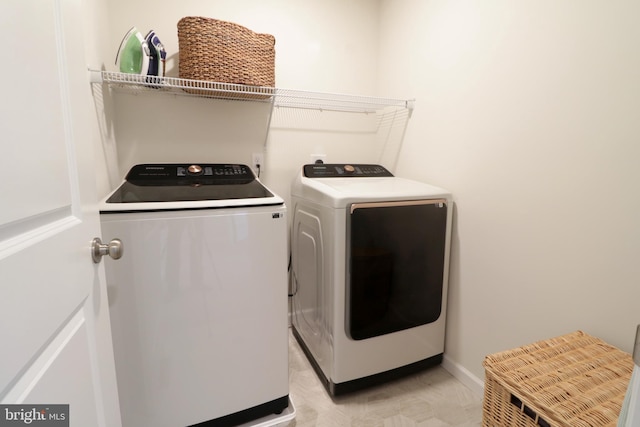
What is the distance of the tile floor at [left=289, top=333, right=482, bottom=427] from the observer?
1437mm

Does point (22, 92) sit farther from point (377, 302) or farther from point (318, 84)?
point (318, 84)

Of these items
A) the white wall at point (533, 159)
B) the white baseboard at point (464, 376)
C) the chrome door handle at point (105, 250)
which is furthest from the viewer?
the white baseboard at point (464, 376)

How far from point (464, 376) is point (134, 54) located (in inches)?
91.9

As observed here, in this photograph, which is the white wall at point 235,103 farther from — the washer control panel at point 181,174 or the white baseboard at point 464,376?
the white baseboard at point 464,376

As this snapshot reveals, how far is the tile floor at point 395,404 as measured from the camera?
144 cm

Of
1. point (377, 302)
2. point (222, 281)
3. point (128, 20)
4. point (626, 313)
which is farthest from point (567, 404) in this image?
point (128, 20)

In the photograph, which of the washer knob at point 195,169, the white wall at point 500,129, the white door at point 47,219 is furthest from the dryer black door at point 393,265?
the white door at point 47,219

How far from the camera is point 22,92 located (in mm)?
479

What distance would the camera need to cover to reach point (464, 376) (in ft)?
5.46

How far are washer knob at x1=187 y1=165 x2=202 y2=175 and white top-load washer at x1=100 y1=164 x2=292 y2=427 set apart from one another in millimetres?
201

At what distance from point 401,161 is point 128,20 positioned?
5.83 ft

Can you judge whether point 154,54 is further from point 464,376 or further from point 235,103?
point 464,376

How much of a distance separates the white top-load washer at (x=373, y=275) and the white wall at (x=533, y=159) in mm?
164

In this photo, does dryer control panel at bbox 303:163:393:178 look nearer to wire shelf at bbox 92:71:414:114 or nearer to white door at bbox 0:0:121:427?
wire shelf at bbox 92:71:414:114
